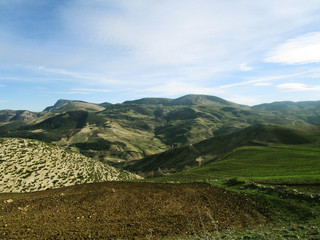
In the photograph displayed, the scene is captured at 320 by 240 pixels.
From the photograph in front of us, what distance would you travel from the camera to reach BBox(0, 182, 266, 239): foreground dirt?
50.7ft

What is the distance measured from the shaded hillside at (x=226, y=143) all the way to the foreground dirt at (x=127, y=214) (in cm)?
9239

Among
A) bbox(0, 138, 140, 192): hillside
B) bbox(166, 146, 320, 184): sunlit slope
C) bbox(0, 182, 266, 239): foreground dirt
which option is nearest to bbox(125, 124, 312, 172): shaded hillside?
bbox(166, 146, 320, 184): sunlit slope

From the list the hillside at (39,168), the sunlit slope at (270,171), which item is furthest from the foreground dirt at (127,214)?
the hillside at (39,168)

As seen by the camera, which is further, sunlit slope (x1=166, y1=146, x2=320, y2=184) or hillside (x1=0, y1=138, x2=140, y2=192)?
hillside (x1=0, y1=138, x2=140, y2=192)

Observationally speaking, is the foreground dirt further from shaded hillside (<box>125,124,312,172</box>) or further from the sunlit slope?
shaded hillside (<box>125,124,312,172</box>)

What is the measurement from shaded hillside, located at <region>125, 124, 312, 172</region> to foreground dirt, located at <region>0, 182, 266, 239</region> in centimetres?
9239

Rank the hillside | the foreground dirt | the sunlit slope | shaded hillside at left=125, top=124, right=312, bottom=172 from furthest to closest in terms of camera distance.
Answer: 1. shaded hillside at left=125, top=124, right=312, bottom=172
2. the hillside
3. the sunlit slope
4. the foreground dirt

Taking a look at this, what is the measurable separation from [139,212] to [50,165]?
32.6 metres

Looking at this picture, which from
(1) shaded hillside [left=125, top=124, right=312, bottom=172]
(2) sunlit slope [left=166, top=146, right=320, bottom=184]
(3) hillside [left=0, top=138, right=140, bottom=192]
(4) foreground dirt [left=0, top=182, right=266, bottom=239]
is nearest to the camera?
(4) foreground dirt [left=0, top=182, right=266, bottom=239]

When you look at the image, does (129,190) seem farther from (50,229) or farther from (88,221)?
(50,229)

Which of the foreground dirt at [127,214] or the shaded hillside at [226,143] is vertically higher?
the foreground dirt at [127,214]

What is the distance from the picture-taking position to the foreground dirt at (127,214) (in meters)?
15.4

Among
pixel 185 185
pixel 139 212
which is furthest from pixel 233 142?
pixel 139 212

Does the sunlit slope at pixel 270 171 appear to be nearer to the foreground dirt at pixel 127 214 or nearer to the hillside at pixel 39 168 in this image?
the foreground dirt at pixel 127 214
